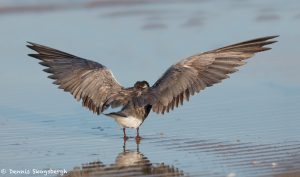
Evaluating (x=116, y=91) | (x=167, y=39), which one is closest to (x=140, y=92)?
(x=116, y=91)

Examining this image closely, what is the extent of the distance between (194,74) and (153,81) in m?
2.35

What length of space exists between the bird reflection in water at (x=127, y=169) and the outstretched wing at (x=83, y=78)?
1148mm

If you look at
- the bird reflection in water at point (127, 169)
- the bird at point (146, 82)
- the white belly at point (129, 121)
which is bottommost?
the bird reflection in water at point (127, 169)

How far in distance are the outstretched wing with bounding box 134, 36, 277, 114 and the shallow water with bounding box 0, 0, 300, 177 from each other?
15.7 inches

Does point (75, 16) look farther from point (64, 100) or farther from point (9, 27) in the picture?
point (64, 100)

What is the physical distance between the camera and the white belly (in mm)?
10484

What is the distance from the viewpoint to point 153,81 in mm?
12914

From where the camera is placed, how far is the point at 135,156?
9859 mm

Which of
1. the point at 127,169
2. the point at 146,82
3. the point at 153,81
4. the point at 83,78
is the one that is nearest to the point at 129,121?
the point at 146,82

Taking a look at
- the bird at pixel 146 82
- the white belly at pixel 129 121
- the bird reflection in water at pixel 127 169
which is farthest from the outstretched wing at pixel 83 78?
the bird reflection in water at pixel 127 169

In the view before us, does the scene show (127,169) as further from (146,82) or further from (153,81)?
(153,81)

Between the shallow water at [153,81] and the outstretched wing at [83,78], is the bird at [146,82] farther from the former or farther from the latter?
the shallow water at [153,81]

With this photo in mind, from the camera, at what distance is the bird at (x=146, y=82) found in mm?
10453

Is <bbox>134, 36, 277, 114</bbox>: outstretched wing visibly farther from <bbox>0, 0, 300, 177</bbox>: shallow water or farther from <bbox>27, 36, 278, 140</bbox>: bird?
<bbox>0, 0, 300, 177</bbox>: shallow water
